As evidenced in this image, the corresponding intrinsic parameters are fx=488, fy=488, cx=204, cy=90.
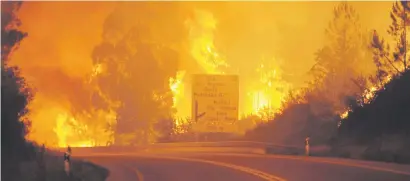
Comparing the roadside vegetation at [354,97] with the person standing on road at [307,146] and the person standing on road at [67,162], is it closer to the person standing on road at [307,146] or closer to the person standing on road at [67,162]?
the person standing on road at [307,146]

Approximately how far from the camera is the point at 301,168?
40.7ft

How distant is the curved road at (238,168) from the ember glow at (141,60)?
2.56 ft

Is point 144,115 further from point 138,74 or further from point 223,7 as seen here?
point 223,7

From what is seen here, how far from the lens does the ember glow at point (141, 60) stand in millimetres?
11391

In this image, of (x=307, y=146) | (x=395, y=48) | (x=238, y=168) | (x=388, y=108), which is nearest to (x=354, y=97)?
(x=388, y=108)

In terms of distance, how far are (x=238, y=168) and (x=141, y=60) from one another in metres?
3.70

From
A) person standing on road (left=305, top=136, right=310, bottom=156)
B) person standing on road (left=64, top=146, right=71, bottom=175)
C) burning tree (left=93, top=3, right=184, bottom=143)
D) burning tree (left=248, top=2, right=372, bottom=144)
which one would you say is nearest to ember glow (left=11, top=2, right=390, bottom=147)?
burning tree (left=93, top=3, right=184, bottom=143)

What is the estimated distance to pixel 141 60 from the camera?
1246 cm

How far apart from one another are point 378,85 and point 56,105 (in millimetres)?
8817

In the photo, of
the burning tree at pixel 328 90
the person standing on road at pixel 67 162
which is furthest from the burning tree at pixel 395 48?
the person standing on road at pixel 67 162

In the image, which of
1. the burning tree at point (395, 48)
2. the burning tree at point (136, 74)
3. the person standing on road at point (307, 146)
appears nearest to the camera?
the burning tree at point (136, 74)

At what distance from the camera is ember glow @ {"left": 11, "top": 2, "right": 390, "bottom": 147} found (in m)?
11.4

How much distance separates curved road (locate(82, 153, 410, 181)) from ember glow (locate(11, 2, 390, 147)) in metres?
0.78

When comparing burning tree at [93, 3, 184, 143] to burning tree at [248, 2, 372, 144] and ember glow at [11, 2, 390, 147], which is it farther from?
burning tree at [248, 2, 372, 144]
